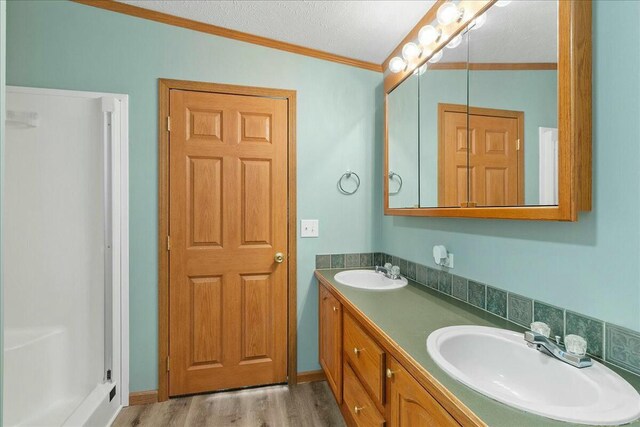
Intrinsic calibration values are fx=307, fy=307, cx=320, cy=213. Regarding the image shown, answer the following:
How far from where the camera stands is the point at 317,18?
1.91 meters

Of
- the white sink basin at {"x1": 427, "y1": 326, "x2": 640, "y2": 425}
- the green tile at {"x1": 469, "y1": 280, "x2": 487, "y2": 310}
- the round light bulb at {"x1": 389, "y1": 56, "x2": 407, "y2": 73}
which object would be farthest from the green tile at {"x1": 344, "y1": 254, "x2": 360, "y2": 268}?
the round light bulb at {"x1": 389, "y1": 56, "x2": 407, "y2": 73}

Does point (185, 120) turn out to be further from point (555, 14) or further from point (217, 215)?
point (555, 14)

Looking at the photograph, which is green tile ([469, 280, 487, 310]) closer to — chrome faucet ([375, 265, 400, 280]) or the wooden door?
the wooden door

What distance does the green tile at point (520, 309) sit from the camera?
1135 mm

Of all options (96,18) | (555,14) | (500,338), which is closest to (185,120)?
(96,18)

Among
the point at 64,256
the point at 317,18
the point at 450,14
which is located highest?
the point at 317,18

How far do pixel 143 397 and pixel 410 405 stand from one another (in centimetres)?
184

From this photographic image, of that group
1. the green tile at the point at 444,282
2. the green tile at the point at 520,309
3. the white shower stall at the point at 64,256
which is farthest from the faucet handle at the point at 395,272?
the white shower stall at the point at 64,256

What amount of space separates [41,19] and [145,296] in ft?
5.98

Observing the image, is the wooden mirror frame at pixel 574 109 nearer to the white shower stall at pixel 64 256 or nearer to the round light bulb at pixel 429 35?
the round light bulb at pixel 429 35

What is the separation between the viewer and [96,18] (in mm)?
1936

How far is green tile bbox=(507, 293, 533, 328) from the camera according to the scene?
1.13 metres

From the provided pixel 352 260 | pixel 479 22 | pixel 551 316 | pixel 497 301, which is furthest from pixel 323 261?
pixel 479 22

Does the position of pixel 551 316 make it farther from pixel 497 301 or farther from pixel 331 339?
pixel 331 339
